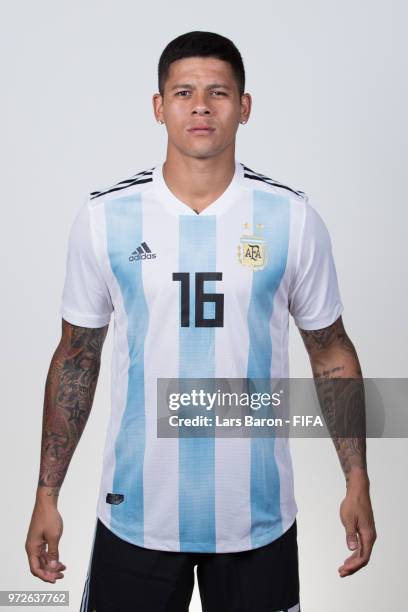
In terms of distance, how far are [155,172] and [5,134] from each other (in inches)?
52.6

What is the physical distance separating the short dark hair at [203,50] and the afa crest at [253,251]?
13.2 inches

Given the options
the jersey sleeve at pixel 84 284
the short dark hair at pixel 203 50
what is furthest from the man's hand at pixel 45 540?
the short dark hair at pixel 203 50

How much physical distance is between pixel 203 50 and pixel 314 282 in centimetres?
56

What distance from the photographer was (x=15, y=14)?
11.9 ft

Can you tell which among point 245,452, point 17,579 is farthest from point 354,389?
point 17,579

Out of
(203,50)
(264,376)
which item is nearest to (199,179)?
(203,50)

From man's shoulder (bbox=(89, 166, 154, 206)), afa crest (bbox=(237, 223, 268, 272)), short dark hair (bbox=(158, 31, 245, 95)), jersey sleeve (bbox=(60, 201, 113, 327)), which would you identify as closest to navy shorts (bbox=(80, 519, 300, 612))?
jersey sleeve (bbox=(60, 201, 113, 327))

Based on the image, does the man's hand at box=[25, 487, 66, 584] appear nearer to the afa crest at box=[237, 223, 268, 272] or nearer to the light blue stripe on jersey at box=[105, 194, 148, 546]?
the light blue stripe on jersey at box=[105, 194, 148, 546]

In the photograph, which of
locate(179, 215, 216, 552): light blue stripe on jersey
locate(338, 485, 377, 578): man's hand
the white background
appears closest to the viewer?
locate(179, 215, 216, 552): light blue stripe on jersey

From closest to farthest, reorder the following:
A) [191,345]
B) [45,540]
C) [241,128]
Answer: [191,345], [45,540], [241,128]

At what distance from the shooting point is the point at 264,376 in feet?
7.71

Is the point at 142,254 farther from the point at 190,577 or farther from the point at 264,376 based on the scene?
the point at 190,577

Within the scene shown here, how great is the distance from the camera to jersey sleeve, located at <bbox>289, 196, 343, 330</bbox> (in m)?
2.39

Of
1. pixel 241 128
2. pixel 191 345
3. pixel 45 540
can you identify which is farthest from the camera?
pixel 241 128
